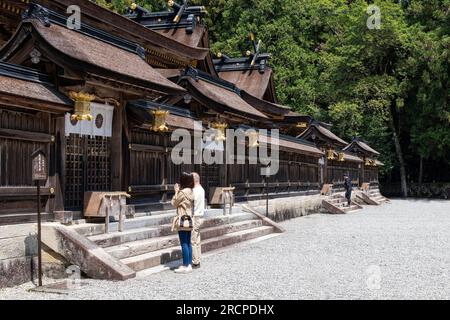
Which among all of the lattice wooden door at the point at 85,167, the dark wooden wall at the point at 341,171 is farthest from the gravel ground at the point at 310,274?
the dark wooden wall at the point at 341,171

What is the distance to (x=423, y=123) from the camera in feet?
149

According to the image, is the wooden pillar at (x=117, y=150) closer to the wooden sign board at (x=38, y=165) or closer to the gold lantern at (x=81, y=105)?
the gold lantern at (x=81, y=105)

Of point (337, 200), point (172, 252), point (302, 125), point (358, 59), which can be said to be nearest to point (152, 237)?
point (172, 252)

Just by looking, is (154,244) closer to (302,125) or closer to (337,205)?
(302,125)

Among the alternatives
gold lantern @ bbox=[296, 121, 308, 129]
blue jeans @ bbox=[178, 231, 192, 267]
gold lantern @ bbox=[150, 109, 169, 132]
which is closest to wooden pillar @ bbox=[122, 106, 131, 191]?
gold lantern @ bbox=[150, 109, 169, 132]

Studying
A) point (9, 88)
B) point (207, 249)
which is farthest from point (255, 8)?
point (9, 88)

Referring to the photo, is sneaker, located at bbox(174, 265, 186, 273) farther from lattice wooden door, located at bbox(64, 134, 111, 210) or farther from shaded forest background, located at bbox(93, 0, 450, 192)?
shaded forest background, located at bbox(93, 0, 450, 192)

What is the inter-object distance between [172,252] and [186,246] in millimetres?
1513

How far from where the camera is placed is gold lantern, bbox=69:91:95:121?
37.3 ft

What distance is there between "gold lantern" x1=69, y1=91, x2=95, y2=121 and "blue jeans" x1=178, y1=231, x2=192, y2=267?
10.4ft

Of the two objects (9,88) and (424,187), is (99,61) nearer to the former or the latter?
(9,88)

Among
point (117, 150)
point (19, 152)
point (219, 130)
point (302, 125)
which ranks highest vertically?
point (302, 125)

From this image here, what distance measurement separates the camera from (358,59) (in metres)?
45.6

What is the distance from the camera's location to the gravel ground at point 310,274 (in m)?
9.07
